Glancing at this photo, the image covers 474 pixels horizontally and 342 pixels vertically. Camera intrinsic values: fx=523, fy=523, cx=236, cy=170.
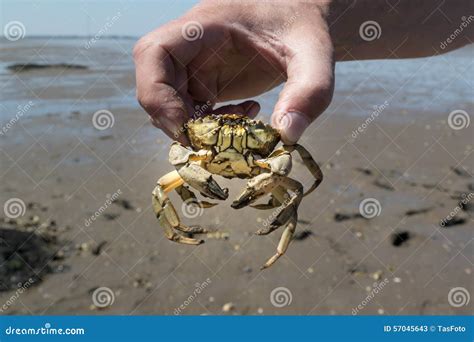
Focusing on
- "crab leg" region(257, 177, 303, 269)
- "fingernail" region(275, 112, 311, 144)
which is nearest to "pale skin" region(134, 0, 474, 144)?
"fingernail" region(275, 112, 311, 144)

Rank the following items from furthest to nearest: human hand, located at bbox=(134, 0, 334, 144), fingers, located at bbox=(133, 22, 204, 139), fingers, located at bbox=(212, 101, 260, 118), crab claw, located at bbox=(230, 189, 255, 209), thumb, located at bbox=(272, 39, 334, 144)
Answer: fingers, located at bbox=(212, 101, 260, 118)
fingers, located at bbox=(133, 22, 204, 139)
human hand, located at bbox=(134, 0, 334, 144)
thumb, located at bbox=(272, 39, 334, 144)
crab claw, located at bbox=(230, 189, 255, 209)

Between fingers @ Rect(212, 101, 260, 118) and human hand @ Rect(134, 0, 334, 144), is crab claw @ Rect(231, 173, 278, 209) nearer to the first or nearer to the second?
human hand @ Rect(134, 0, 334, 144)

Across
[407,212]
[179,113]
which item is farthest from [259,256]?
[179,113]

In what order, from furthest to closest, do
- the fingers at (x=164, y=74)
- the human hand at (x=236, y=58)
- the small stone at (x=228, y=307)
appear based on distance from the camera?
the small stone at (x=228, y=307) < the fingers at (x=164, y=74) < the human hand at (x=236, y=58)

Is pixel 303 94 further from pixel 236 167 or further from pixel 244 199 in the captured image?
pixel 244 199

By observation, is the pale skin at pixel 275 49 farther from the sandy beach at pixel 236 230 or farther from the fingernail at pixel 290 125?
the sandy beach at pixel 236 230

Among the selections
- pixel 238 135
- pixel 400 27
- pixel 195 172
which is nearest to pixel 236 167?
pixel 238 135

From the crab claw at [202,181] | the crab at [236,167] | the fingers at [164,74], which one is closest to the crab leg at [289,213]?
the crab at [236,167]
